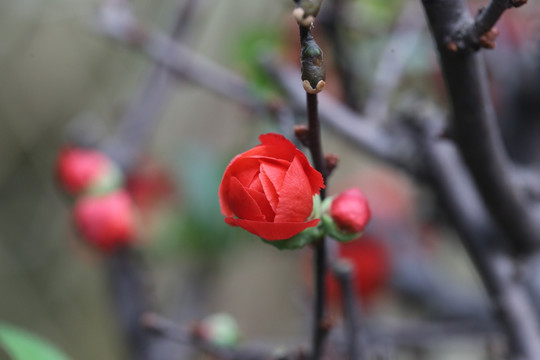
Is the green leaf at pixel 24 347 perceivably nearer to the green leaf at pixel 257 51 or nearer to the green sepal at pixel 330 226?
the green sepal at pixel 330 226

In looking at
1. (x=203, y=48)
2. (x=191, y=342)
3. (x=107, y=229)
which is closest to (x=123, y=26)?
(x=107, y=229)

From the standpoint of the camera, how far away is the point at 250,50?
848 mm

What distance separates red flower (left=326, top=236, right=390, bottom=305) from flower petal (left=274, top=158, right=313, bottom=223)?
0.59 m

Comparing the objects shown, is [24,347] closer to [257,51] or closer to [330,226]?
[330,226]

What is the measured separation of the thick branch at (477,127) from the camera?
10.1 inches

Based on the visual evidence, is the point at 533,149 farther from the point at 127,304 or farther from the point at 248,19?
the point at 248,19

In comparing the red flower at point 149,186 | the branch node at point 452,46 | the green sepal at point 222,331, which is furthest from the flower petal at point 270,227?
the red flower at point 149,186

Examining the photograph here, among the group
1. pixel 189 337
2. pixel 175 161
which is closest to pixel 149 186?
pixel 175 161

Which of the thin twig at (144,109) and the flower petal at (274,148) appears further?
the thin twig at (144,109)

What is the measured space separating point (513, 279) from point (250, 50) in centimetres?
55

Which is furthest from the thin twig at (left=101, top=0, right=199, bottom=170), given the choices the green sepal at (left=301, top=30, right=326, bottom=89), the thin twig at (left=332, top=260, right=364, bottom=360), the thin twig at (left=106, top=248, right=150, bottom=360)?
the green sepal at (left=301, top=30, right=326, bottom=89)

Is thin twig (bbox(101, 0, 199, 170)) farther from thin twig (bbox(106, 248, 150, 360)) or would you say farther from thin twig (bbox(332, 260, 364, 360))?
thin twig (bbox(332, 260, 364, 360))

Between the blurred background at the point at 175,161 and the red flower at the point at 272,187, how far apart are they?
50 centimetres

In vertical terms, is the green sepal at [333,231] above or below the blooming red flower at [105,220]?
above
